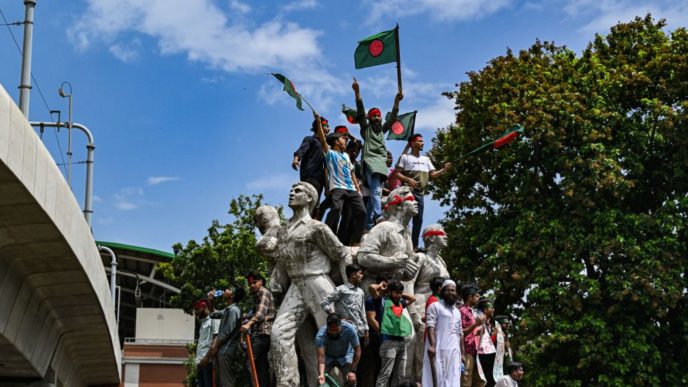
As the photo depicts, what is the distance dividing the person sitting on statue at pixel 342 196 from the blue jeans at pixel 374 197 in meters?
0.73

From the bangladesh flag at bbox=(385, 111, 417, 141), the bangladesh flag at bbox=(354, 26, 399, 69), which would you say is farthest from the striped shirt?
the bangladesh flag at bbox=(354, 26, 399, 69)

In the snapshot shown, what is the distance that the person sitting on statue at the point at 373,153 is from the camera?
17.2m

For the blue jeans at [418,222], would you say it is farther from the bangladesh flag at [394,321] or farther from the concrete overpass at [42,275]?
the concrete overpass at [42,275]

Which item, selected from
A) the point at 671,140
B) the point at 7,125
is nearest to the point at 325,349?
the point at 7,125

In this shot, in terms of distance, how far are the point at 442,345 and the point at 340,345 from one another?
154 cm

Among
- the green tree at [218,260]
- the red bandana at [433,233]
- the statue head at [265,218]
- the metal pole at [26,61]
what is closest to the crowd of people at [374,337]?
the red bandana at [433,233]

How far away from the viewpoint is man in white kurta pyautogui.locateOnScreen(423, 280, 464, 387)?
555 inches

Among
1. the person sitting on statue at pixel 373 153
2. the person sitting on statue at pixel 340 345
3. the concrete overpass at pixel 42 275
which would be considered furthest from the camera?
the person sitting on statue at pixel 373 153

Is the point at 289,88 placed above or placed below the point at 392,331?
above

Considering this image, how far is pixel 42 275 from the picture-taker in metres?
18.5

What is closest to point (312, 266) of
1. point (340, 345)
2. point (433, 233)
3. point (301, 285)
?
point (301, 285)

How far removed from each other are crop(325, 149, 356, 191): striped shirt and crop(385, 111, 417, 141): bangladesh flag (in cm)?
229

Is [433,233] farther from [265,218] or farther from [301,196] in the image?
[265,218]

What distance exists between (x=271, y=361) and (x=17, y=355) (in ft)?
27.3
